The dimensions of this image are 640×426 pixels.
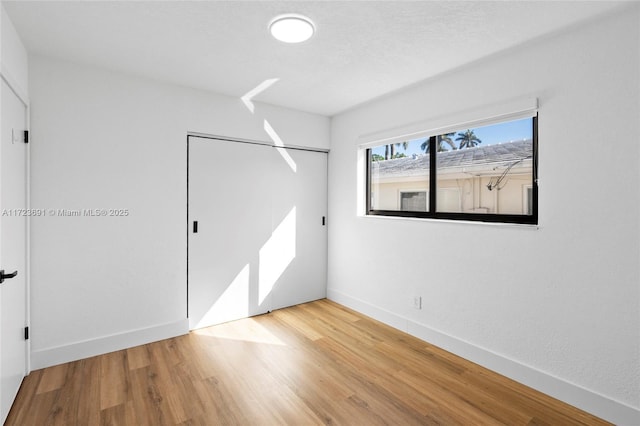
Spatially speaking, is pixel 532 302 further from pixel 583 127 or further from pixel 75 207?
pixel 75 207

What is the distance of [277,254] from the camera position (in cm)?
394

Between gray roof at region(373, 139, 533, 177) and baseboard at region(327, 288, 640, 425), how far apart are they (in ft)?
5.06

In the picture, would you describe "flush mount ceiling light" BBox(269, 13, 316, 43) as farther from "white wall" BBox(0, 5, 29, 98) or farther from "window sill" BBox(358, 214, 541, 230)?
"window sill" BBox(358, 214, 541, 230)

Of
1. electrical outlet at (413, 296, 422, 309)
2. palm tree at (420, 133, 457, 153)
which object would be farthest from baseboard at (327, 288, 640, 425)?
palm tree at (420, 133, 457, 153)

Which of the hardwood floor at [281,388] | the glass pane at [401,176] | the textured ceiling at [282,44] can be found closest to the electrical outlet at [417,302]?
the hardwood floor at [281,388]

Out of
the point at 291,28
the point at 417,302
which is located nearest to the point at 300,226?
the point at 417,302

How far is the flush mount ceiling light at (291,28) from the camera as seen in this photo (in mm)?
2014

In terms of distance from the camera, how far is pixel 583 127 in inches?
82.5

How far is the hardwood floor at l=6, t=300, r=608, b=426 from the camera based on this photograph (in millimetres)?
2012

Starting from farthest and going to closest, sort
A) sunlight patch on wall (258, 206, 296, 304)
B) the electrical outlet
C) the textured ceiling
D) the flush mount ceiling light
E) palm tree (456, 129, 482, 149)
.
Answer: sunlight patch on wall (258, 206, 296, 304) < the electrical outlet < palm tree (456, 129, 482, 149) < the flush mount ceiling light < the textured ceiling

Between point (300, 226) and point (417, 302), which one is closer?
point (417, 302)

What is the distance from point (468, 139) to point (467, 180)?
0.37 m

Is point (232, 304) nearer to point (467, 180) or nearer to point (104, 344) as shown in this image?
point (104, 344)

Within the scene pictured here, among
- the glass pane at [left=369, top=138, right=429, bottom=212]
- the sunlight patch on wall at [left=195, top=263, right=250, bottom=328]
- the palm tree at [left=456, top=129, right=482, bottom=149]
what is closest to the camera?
the palm tree at [left=456, top=129, right=482, bottom=149]
